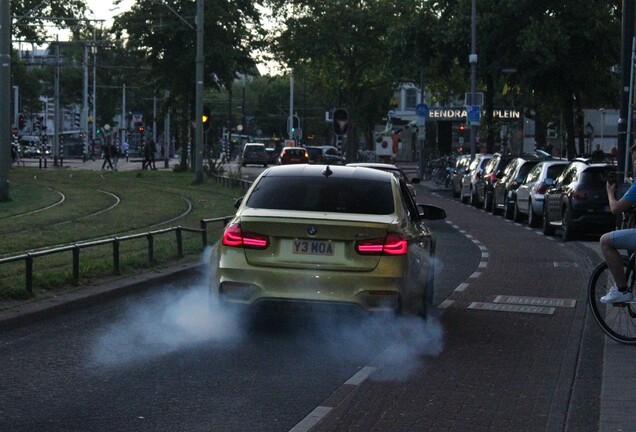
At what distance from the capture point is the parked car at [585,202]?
84.7ft

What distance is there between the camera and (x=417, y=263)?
1163 cm

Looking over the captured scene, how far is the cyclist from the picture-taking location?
1067cm

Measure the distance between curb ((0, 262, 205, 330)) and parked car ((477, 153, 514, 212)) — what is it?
23.0 m

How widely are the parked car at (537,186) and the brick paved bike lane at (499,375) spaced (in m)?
13.0

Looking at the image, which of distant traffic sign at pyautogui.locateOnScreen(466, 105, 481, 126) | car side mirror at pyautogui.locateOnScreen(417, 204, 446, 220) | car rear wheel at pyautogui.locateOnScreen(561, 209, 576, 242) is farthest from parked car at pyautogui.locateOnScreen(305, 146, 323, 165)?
car side mirror at pyautogui.locateOnScreen(417, 204, 446, 220)

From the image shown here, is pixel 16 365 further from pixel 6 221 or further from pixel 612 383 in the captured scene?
pixel 6 221

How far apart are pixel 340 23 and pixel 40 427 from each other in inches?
2687

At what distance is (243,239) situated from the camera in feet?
36.7

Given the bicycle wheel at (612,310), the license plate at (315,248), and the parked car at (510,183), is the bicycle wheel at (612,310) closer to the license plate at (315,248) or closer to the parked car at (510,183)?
the license plate at (315,248)

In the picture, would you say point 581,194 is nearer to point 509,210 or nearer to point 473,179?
point 509,210

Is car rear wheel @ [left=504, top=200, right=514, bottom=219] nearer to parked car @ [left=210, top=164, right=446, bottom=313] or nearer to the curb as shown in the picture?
the curb

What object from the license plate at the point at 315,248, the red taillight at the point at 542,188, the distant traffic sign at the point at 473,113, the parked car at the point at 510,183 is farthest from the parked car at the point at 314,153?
the license plate at the point at 315,248

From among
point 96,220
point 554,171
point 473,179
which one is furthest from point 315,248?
point 473,179

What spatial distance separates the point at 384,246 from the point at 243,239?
3.70 feet
